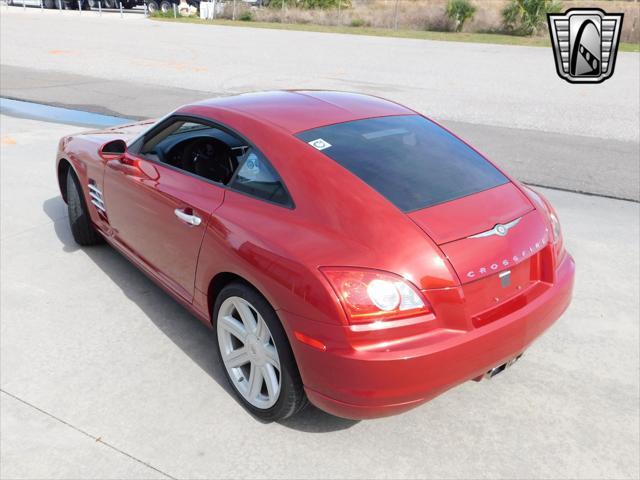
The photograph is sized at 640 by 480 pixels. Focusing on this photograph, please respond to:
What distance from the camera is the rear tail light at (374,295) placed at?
2.50 m

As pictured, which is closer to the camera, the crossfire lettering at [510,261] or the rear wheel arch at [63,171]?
the crossfire lettering at [510,261]

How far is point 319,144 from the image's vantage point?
316cm

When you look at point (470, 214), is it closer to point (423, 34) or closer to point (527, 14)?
point (423, 34)

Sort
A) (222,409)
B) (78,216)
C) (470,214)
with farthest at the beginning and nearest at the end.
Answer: (78,216), (222,409), (470,214)

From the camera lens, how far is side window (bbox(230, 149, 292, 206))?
9.78 feet

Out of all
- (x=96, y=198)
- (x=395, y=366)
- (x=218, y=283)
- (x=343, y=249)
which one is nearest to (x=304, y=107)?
(x=218, y=283)

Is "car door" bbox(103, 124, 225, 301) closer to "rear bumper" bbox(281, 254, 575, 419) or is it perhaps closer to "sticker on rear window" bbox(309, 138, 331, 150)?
"sticker on rear window" bbox(309, 138, 331, 150)

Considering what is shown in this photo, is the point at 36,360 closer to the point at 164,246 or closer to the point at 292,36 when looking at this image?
the point at 164,246

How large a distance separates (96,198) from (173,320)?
1.25m

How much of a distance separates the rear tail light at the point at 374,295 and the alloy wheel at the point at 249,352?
53 centimetres

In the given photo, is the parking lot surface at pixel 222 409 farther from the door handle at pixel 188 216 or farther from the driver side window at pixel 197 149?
the driver side window at pixel 197 149

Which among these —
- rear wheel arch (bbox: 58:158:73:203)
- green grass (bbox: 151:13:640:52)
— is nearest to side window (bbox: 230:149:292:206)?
rear wheel arch (bbox: 58:158:73:203)

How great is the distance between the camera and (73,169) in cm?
497

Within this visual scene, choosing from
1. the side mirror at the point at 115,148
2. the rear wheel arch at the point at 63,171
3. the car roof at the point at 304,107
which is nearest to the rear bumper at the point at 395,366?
the car roof at the point at 304,107
